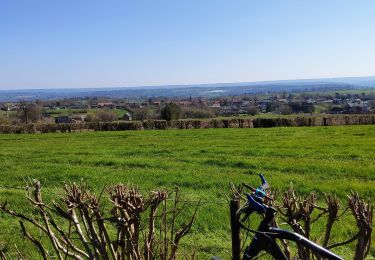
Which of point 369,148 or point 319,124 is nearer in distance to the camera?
point 369,148

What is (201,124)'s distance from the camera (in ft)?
138

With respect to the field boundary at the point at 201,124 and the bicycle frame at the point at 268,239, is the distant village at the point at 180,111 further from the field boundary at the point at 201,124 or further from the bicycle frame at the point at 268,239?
the bicycle frame at the point at 268,239

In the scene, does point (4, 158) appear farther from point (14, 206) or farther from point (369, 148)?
point (369, 148)

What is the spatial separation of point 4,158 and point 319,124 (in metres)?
27.5

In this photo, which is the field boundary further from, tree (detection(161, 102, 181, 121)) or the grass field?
the grass field

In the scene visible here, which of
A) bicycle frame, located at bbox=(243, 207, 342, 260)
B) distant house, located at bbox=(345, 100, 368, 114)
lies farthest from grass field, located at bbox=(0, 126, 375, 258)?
distant house, located at bbox=(345, 100, 368, 114)

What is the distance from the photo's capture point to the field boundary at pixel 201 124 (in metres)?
38.5

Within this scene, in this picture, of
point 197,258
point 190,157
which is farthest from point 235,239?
point 190,157

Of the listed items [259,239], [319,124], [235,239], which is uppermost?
[259,239]

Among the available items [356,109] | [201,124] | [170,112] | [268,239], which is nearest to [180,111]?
[170,112]

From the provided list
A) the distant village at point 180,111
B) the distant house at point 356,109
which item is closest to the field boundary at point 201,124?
the distant village at point 180,111

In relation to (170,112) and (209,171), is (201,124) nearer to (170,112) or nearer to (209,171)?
(170,112)

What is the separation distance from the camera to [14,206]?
1057 centimetres

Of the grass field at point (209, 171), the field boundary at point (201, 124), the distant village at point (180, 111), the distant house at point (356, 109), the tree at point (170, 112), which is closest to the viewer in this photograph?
the grass field at point (209, 171)
